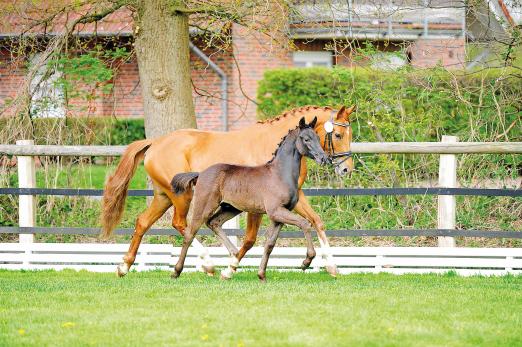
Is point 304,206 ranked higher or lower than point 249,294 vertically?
higher

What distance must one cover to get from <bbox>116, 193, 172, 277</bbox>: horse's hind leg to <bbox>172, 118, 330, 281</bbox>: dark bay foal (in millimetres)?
1026

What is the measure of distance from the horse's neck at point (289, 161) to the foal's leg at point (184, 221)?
1440mm

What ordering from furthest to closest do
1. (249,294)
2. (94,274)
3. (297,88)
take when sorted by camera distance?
1. (297,88)
2. (94,274)
3. (249,294)

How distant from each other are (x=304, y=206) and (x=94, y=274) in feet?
8.90

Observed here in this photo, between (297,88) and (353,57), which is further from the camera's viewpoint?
(297,88)

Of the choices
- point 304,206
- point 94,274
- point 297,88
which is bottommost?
point 94,274

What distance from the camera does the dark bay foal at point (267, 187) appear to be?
30.8 feet

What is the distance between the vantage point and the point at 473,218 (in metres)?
12.5

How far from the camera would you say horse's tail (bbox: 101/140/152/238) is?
35.7 feet

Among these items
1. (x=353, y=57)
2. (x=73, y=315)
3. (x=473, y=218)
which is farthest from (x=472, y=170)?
(x=73, y=315)

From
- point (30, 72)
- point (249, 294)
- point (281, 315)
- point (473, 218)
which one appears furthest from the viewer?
point (30, 72)

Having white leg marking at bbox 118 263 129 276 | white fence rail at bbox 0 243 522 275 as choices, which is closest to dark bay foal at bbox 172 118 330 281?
white leg marking at bbox 118 263 129 276

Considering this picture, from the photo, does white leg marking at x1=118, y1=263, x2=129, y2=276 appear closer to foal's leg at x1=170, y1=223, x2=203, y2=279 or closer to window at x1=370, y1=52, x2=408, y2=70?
foal's leg at x1=170, y1=223, x2=203, y2=279

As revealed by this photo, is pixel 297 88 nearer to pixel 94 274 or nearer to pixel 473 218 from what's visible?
pixel 473 218
